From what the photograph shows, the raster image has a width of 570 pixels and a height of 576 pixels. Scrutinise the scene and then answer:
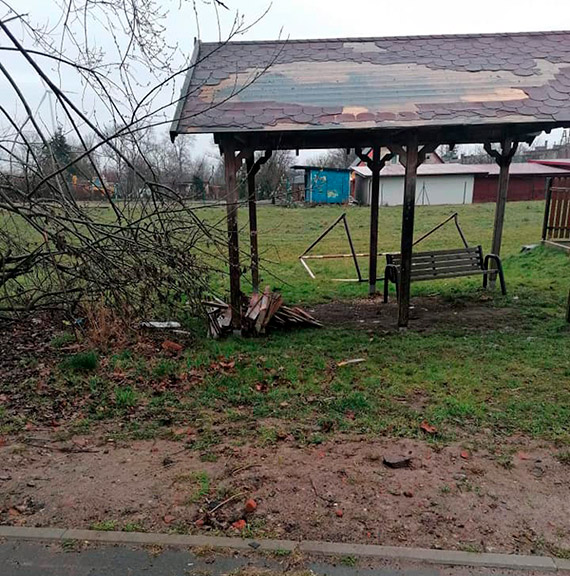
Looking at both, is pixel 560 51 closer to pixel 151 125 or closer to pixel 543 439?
pixel 543 439

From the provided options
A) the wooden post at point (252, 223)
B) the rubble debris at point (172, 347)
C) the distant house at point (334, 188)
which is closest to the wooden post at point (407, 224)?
the wooden post at point (252, 223)

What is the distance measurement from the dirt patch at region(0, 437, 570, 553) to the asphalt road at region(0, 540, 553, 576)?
0.55 feet

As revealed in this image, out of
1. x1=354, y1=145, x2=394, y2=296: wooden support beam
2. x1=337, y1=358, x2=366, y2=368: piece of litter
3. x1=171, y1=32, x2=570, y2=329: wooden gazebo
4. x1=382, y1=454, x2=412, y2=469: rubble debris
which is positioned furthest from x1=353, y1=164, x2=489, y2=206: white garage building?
x1=382, y1=454, x2=412, y2=469: rubble debris

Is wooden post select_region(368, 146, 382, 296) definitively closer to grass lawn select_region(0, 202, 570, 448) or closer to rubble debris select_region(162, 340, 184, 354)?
grass lawn select_region(0, 202, 570, 448)

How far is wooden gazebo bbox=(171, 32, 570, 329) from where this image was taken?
212 inches

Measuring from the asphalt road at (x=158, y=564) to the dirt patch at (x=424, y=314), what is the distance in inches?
173

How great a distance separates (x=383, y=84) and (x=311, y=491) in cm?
527

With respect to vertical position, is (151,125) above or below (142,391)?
above

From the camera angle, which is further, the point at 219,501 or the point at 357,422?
the point at 357,422

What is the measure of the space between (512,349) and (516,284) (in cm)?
370

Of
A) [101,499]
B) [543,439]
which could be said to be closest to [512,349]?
[543,439]

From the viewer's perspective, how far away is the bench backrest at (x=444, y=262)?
761cm

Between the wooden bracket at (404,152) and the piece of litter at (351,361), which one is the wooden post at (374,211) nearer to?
the wooden bracket at (404,152)

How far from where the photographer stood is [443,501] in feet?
8.97
